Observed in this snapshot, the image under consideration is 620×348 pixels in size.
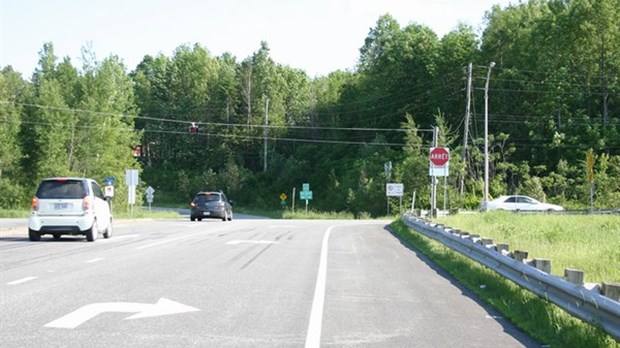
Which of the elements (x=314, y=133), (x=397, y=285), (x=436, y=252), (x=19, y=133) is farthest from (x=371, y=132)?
(x=397, y=285)

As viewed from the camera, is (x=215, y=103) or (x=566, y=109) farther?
(x=215, y=103)

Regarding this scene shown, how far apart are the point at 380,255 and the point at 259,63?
9204 cm

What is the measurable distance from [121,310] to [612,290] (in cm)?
566

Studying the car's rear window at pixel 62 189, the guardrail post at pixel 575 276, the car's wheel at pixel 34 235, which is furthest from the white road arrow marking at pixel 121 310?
the car's wheel at pixel 34 235

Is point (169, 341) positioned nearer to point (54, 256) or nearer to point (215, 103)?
point (54, 256)

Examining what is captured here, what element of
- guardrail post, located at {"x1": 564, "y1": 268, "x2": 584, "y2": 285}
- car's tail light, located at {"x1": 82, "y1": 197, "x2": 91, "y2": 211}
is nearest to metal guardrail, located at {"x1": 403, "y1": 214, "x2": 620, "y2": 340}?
guardrail post, located at {"x1": 564, "y1": 268, "x2": 584, "y2": 285}

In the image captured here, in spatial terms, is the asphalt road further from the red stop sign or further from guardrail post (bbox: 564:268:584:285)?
the red stop sign

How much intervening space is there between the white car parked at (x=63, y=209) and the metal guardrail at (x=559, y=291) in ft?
37.3

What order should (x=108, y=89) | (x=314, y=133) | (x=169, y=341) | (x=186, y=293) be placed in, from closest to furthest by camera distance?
(x=169, y=341), (x=186, y=293), (x=108, y=89), (x=314, y=133)

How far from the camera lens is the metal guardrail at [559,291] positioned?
7.09m

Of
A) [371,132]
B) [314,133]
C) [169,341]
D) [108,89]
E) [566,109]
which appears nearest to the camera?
[169,341]

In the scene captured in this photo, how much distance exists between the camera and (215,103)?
106562 millimetres

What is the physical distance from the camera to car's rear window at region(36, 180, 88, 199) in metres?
21.1

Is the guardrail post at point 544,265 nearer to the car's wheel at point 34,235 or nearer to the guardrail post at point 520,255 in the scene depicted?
the guardrail post at point 520,255
